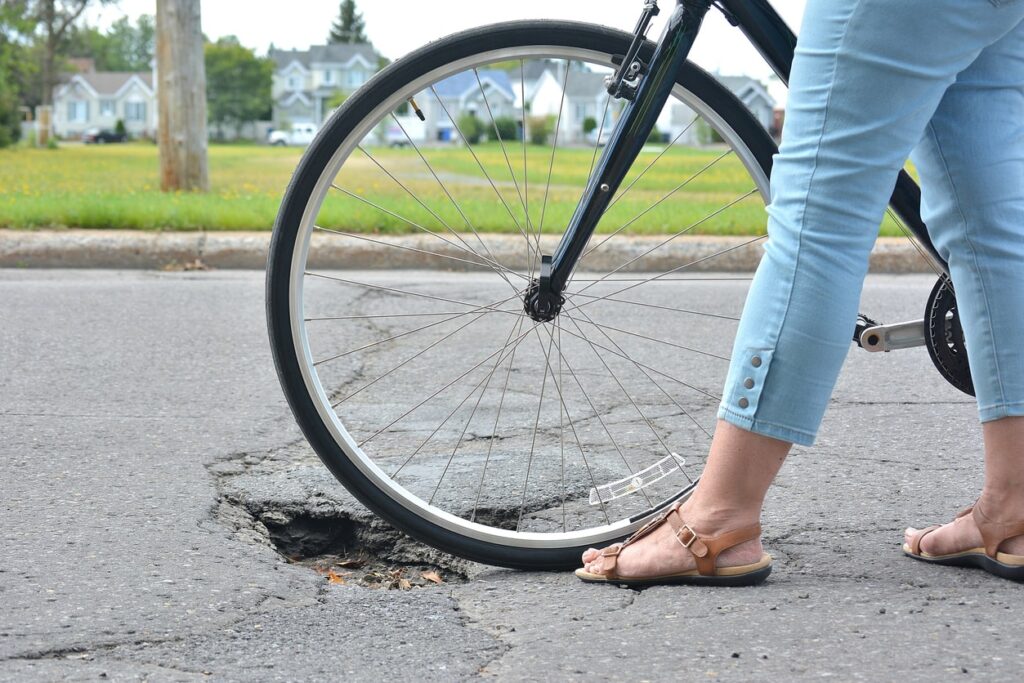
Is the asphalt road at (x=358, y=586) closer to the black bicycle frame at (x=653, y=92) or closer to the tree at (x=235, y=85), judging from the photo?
the black bicycle frame at (x=653, y=92)

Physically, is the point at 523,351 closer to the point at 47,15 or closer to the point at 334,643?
the point at 334,643

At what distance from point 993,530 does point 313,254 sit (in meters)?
4.27

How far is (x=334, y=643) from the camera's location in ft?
5.59

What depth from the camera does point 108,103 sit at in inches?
3664

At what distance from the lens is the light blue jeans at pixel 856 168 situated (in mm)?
1652

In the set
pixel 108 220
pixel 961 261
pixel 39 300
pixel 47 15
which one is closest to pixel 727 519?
pixel 961 261

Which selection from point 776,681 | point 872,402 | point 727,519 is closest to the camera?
point 776,681

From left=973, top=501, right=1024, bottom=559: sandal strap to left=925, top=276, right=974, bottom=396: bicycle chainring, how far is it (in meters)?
0.20

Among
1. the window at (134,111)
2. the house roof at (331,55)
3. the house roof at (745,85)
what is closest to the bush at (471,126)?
the house roof at (745,85)

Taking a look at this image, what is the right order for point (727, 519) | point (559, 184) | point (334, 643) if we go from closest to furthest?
point (334, 643) → point (727, 519) → point (559, 184)

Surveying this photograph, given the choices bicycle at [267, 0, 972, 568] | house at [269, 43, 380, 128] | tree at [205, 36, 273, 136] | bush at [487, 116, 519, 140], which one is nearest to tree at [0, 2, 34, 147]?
bush at [487, 116, 519, 140]

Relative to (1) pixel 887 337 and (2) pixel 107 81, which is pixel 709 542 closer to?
(1) pixel 887 337

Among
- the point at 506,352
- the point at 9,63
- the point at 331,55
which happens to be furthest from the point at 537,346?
the point at 331,55

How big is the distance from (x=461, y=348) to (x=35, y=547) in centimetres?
208
